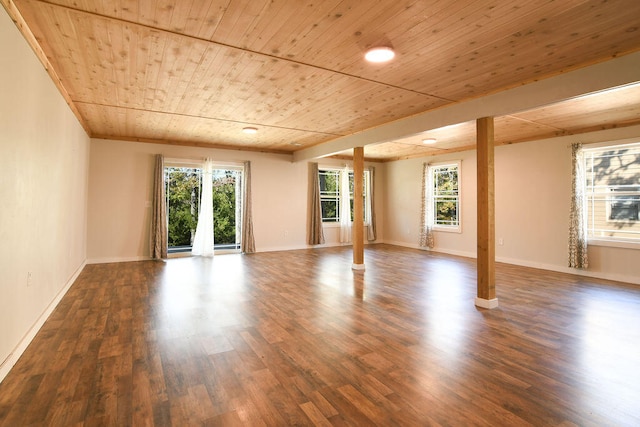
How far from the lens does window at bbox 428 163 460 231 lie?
780 centimetres

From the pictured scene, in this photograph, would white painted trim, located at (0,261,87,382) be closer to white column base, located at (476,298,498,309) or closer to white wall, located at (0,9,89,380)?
white wall, located at (0,9,89,380)

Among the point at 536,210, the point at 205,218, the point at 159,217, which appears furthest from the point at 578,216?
the point at 159,217

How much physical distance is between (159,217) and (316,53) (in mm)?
5285

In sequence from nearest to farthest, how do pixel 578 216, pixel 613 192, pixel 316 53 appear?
1. pixel 316 53
2. pixel 613 192
3. pixel 578 216

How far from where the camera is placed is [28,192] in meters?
2.62

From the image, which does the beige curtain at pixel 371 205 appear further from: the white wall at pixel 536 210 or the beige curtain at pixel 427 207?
the white wall at pixel 536 210

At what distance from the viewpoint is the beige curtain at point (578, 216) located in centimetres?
543

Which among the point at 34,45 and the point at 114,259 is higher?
the point at 34,45

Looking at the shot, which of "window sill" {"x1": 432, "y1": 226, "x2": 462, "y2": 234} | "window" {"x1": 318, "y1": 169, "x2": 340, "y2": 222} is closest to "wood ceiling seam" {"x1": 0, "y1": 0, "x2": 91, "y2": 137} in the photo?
"window" {"x1": 318, "y1": 169, "x2": 340, "y2": 222}

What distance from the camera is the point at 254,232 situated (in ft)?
26.0

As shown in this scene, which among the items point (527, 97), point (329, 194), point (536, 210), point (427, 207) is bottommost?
point (536, 210)

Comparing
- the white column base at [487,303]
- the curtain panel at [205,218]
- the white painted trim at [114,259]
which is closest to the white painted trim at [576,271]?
the white column base at [487,303]

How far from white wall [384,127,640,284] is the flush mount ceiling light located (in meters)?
4.71

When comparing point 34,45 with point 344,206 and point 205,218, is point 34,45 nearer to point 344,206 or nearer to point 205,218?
point 205,218
